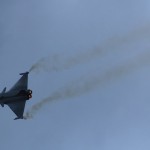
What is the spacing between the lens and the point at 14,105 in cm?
15225

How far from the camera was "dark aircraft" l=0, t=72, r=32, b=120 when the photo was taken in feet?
488

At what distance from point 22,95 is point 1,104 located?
8131 millimetres

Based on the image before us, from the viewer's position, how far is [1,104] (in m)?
155

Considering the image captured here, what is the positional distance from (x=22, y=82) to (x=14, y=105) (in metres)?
5.56

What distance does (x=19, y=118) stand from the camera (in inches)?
5925

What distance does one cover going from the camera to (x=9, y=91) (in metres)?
154

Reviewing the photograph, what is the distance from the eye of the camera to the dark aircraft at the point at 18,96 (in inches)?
5861

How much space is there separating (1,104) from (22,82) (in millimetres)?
7260

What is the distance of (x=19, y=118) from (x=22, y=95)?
5516mm

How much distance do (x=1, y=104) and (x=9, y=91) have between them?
3.69 meters

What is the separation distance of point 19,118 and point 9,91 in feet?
23.9

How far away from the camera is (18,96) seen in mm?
149750
